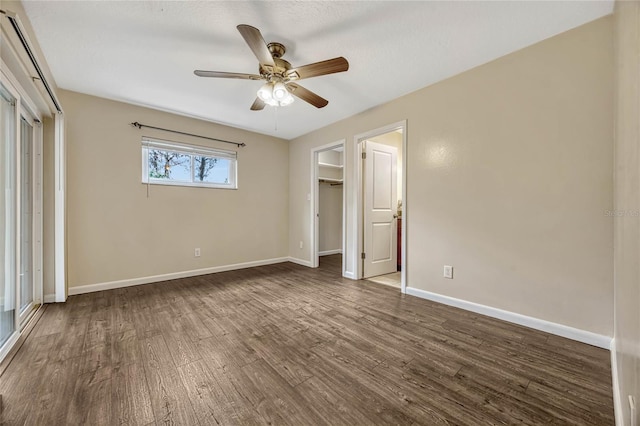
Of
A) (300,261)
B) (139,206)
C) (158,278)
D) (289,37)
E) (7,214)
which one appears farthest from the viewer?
(300,261)

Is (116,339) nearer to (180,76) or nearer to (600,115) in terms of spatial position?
(180,76)

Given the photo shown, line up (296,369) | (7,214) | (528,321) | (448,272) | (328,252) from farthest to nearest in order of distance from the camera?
(328,252) → (448,272) → (528,321) → (7,214) → (296,369)

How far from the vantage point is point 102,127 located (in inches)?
126

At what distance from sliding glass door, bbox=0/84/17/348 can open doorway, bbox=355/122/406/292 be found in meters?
3.41

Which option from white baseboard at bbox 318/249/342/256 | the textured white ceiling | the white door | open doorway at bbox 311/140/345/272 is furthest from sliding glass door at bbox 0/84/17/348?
white baseboard at bbox 318/249/342/256

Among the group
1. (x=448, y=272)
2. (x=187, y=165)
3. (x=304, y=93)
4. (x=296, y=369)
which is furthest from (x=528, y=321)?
(x=187, y=165)

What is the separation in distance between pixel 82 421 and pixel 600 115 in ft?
12.0

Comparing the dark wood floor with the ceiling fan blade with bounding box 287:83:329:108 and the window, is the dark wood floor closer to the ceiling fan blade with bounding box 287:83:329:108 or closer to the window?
the window

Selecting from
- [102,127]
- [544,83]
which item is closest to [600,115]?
[544,83]

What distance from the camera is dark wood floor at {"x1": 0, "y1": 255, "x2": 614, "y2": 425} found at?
1283 millimetres

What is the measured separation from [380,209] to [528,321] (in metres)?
2.20

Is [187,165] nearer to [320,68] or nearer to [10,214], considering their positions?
[10,214]

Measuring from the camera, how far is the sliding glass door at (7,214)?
188 cm

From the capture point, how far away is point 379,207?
3.95 m
